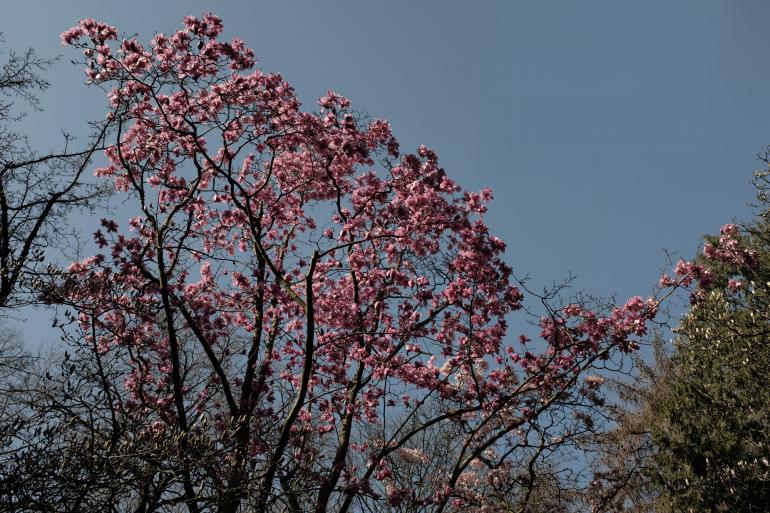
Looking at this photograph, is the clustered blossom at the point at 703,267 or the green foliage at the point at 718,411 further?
the green foliage at the point at 718,411

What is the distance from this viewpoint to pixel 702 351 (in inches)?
553

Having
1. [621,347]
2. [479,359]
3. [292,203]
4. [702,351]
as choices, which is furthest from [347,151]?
[702,351]

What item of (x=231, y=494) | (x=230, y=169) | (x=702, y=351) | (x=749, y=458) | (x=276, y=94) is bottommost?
(x=231, y=494)

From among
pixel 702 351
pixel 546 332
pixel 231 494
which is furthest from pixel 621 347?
pixel 702 351

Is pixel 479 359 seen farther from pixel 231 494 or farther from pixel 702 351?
pixel 702 351

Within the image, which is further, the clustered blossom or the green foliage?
the green foliage

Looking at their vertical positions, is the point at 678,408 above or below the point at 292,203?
below

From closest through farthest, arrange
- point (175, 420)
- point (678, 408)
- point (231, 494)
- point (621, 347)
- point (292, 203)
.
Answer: point (231, 494), point (175, 420), point (621, 347), point (292, 203), point (678, 408)

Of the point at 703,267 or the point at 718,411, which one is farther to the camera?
the point at 718,411

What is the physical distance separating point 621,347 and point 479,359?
2081 mm

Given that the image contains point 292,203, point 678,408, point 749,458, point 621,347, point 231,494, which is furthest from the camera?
point 678,408

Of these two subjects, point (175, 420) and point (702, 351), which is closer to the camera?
point (175, 420)

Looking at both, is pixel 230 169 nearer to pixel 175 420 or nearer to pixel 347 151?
pixel 347 151

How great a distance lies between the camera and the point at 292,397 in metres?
8.87
